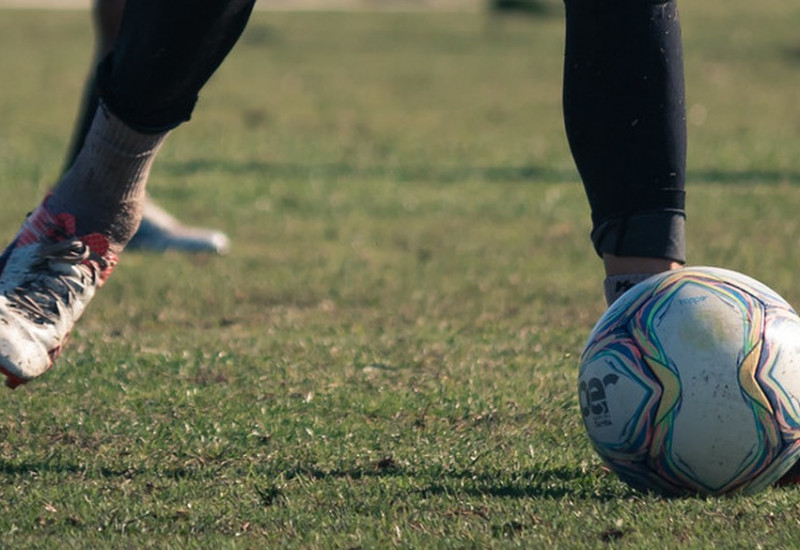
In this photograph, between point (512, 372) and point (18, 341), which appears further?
point (512, 372)

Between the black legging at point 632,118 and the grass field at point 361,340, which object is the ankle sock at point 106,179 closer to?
the grass field at point 361,340

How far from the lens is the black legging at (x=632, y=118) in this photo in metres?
3.53

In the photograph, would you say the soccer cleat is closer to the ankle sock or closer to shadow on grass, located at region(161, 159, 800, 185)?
the ankle sock

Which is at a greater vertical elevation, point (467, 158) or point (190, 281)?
point (190, 281)

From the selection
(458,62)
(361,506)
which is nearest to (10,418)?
(361,506)

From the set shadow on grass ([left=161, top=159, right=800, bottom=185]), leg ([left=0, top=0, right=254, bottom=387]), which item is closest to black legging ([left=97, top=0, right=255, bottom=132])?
leg ([left=0, top=0, right=254, bottom=387])

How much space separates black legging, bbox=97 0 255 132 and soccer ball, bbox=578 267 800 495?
1.18 metres

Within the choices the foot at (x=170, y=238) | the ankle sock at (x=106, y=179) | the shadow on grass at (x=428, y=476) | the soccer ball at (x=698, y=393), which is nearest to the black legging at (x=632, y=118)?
the soccer ball at (x=698, y=393)

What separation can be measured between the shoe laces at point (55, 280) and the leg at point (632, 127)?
1.25 m

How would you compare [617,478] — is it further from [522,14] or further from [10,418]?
[522,14]

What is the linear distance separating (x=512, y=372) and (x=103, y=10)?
118 inches

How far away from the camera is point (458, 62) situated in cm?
1820

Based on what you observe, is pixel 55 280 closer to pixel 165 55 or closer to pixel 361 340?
pixel 165 55

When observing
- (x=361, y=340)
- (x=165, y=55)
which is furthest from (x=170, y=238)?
(x=165, y=55)
